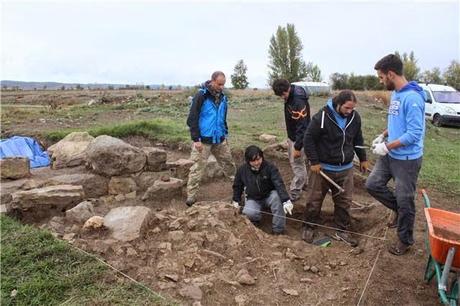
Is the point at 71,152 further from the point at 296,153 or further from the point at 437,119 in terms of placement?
the point at 437,119

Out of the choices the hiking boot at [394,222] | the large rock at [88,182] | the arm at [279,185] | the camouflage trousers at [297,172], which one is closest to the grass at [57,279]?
the large rock at [88,182]

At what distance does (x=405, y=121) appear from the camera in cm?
362

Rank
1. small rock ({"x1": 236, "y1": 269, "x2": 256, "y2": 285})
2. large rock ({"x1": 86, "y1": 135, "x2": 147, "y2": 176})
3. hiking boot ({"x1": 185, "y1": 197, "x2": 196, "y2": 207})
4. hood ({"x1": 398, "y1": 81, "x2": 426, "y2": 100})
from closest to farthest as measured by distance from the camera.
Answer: small rock ({"x1": 236, "y1": 269, "x2": 256, "y2": 285}) → hood ({"x1": 398, "y1": 81, "x2": 426, "y2": 100}) → hiking boot ({"x1": 185, "y1": 197, "x2": 196, "y2": 207}) → large rock ({"x1": 86, "y1": 135, "x2": 147, "y2": 176})

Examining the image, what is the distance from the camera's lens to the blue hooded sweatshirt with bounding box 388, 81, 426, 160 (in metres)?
3.53

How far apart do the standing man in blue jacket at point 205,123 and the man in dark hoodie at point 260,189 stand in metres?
0.63

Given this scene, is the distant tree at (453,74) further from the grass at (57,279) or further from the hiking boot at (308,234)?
the grass at (57,279)

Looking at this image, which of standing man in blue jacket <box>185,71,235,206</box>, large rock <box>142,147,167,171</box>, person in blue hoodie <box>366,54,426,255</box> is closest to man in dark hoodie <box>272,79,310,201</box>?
standing man in blue jacket <box>185,71,235,206</box>

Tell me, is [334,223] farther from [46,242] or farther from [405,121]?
[46,242]

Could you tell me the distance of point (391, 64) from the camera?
3.65 meters

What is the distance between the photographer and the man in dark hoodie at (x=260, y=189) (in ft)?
15.6

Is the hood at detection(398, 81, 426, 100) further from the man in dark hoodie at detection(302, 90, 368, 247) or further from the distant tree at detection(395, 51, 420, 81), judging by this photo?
the distant tree at detection(395, 51, 420, 81)

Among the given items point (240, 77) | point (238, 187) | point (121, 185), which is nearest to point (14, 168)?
point (121, 185)

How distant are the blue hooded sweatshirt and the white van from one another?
13052 mm

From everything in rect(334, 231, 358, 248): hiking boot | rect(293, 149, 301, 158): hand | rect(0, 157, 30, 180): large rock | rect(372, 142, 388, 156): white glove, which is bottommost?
rect(334, 231, 358, 248): hiking boot
